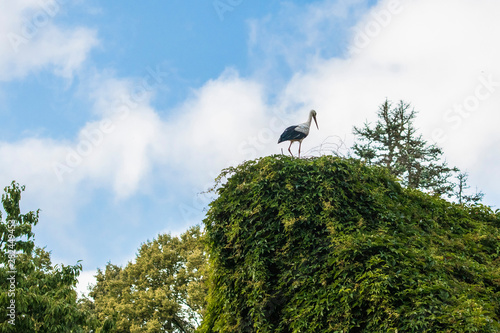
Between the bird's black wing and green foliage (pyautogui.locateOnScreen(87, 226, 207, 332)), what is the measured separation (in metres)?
15.2

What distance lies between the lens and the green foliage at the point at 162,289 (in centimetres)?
2516

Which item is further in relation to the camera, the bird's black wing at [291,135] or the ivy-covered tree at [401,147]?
the ivy-covered tree at [401,147]

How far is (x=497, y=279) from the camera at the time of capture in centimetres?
776

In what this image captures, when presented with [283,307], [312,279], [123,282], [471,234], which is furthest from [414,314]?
[123,282]

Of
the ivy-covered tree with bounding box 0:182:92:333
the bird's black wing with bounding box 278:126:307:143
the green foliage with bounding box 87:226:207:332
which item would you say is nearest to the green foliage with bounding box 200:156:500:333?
the bird's black wing with bounding box 278:126:307:143

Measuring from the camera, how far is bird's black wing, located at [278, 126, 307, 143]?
32.9 ft

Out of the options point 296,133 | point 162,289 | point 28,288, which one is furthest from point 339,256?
point 162,289

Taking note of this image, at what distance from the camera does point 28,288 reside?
11328 millimetres

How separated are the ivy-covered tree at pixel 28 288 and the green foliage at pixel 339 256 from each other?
408cm

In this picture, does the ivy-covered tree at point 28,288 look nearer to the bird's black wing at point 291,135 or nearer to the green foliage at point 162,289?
the bird's black wing at point 291,135

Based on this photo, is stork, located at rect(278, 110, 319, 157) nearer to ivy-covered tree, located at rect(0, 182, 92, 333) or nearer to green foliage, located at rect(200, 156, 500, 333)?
green foliage, located at rect(200, 156, 500, 333)

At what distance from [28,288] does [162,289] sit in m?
15.1

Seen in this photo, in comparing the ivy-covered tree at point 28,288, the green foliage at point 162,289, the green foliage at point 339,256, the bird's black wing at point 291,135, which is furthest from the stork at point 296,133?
the green foliage at point 162,289

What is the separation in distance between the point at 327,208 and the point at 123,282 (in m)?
22.6
